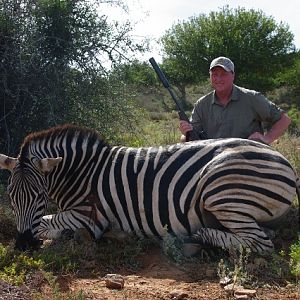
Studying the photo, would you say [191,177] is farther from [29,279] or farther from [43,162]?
[29,279]

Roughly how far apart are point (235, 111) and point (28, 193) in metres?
2.45

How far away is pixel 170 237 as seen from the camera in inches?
175

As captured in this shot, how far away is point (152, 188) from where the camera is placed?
15.3 feet

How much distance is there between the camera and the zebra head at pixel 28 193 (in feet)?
14.1

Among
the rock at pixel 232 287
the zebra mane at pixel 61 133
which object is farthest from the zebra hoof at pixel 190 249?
the zebra mane at pixel 61 133

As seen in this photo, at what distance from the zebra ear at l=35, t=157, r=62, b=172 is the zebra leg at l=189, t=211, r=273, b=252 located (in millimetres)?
1335

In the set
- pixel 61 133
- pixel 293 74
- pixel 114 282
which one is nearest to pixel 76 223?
pixel 61 133

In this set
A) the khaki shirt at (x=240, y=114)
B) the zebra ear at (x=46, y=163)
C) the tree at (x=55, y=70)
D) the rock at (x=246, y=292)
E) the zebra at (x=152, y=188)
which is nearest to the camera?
the rock at (x=246, y=292)

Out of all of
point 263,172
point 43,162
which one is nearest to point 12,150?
point 43,162

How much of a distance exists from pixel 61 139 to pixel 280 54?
20.7 m

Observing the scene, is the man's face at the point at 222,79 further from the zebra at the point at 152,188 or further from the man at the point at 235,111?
the zebra at the point at 152,188

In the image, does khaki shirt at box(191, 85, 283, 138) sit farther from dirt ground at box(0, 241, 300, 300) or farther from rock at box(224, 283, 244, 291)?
rock at box(224, 283, 244, 291)

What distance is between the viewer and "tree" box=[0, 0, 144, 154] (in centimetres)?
761

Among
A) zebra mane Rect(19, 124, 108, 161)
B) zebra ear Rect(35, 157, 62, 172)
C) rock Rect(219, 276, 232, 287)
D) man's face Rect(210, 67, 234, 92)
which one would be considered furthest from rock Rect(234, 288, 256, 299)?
man's face Rect(210, 67, 234, 92)
